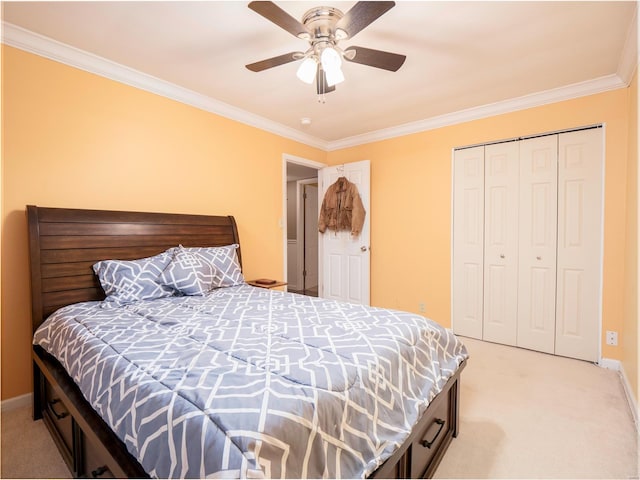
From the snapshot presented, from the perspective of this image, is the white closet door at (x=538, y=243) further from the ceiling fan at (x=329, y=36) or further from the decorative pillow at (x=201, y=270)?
the decorative pillow at (x=201, y=270)

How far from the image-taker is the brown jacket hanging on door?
405 cm

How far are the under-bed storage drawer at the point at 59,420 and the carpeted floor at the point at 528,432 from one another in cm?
6

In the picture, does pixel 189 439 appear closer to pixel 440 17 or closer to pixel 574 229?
pixel 440 17

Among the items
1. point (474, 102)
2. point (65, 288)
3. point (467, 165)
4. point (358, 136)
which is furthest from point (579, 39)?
point (65, 288)

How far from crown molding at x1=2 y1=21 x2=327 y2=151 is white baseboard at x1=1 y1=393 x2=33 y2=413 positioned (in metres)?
2.29

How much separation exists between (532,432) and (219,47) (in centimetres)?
316

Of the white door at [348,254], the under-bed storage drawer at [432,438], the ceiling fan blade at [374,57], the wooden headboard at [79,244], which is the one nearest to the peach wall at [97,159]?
the wooden headboard at [79,244]

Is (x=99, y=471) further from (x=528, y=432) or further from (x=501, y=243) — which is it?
(x=501, y=243)

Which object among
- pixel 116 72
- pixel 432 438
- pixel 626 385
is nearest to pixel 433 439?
pixel 432 438

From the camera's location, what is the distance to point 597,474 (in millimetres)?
1479

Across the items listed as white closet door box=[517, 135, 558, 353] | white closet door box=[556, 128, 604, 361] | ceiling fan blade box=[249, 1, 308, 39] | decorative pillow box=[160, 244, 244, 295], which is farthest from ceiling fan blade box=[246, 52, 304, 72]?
white closet door box=[556, 128, 604, 361]

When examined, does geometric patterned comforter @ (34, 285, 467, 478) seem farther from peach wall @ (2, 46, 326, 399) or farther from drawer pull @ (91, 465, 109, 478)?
peach wall @ (2, 46, 326, 399)

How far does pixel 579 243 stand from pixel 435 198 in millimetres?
1381

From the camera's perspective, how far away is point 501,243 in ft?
10.4
